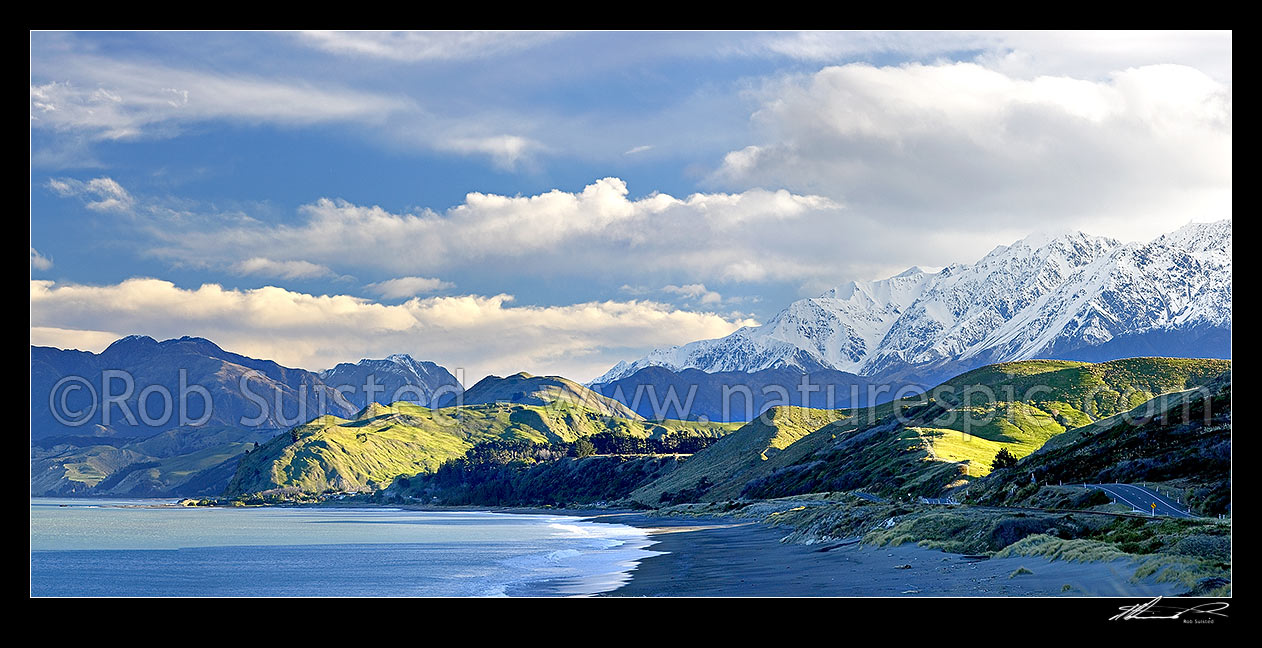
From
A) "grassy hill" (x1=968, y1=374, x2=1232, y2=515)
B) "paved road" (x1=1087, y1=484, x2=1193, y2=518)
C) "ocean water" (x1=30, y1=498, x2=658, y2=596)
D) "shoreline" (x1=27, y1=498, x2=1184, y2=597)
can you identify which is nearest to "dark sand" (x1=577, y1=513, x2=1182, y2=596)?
"shoreline" (x1=27, y1=498, x2=1184, y2=597)

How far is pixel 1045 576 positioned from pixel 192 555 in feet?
233

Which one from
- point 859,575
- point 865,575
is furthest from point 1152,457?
point 865,575

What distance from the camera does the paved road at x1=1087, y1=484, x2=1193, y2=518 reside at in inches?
2179

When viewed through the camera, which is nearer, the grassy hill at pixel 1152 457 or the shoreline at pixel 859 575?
the shoreline at pixel 859 575

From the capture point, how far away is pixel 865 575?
41031mm
